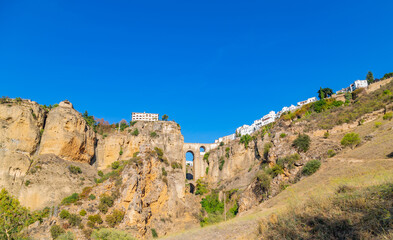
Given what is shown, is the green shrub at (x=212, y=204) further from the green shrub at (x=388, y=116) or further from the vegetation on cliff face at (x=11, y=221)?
the vegetation on cliff face at (x=11, y=221)

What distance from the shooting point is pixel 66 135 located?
1388 inches

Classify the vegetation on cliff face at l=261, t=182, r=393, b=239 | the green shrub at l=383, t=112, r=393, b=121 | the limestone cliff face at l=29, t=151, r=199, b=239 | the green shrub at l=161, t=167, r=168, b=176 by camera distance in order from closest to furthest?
the vegetation on cliff face at l=261, t=182, r=393, b=239, the limestone cliff face at l=29, t=151, r=199, b=239, the green shrub at l=383, t=112, r=393, b=121, the green shrub at l=161, t=167, r=168, b=176

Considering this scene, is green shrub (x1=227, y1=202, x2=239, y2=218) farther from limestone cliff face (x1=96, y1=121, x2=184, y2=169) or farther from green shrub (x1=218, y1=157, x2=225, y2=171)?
green shrub (x1=218, y1=157, x2=225, y2=171)

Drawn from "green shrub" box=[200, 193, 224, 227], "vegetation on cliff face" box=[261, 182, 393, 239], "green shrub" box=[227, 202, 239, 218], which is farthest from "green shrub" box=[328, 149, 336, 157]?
"green shrub" box=[200, 193, 224, 227]

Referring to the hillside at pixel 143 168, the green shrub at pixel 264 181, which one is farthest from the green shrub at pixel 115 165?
the green shrub at pixel 264 181

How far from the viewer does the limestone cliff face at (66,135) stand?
112 ft

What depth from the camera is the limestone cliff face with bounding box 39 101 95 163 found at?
3400cm

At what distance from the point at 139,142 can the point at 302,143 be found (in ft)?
88.2

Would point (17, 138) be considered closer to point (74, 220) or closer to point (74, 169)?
point (74, 169)

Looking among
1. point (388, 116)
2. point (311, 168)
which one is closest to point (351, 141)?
point (311, 168)

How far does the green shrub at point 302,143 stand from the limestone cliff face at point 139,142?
19839 millimetres

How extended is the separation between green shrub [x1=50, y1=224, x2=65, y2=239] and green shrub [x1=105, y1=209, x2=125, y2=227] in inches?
173

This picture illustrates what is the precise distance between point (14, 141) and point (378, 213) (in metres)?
35.9

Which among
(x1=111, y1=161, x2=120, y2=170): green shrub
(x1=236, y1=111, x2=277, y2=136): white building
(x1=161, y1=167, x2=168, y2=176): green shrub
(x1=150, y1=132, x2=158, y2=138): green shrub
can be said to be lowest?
(x1=161, y1=167, x2=168, y2=176): green shrub
